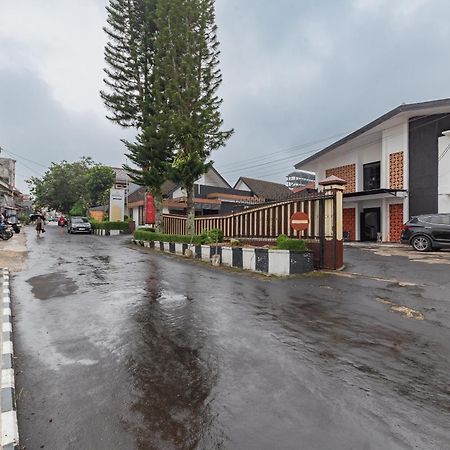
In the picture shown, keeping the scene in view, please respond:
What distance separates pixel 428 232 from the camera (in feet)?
40.7

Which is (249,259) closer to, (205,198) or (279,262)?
(279,262)

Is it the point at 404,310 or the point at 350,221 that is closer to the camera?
the point at 404,310

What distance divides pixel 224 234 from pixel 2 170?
5084 cm

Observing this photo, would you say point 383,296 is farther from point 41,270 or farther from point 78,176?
point 78,176

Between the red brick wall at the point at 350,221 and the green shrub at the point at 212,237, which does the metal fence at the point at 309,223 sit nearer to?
the green shrub at the point at 212,237

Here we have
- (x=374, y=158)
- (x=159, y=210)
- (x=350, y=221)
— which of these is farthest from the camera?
(x=350, y=221)

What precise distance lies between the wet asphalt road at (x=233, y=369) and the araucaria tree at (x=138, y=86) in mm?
10652

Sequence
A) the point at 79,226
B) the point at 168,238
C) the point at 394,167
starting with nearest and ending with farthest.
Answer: the point at 168,238
the point at 394,167
the point at 79,226

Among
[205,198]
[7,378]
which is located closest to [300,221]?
[7,378]

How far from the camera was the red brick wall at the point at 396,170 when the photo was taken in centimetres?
1758

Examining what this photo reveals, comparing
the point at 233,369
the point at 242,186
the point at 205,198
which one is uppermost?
the point at 242,186

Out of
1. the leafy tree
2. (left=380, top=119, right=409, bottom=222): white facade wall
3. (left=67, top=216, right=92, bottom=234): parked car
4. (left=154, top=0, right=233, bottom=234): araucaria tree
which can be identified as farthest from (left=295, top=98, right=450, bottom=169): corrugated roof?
the leafy tree

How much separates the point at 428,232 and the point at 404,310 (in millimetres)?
8460

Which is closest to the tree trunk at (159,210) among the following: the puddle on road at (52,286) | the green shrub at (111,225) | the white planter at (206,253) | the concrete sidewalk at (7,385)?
the white planter at (206,253)
